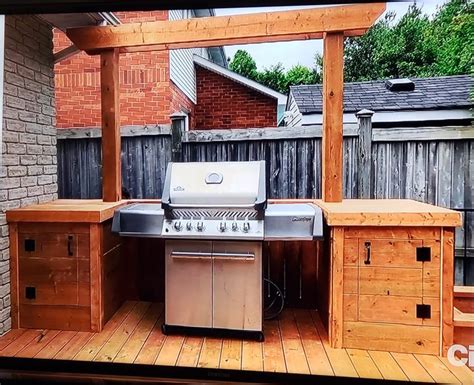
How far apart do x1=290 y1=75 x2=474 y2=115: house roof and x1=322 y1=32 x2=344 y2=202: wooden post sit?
3.93 feet

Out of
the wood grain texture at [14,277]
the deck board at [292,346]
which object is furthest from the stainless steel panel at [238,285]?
the wood grain texture at [14,277]

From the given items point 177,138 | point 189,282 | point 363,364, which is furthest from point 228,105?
point 363,364

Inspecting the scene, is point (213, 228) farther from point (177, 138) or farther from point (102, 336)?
point (177, 138)

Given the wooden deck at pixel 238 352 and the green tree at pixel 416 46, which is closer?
the wooden deck at pixel 238 352

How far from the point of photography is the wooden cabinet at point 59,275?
2.33 meters

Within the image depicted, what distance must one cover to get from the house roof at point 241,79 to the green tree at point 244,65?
57mm

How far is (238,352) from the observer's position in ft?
6.93

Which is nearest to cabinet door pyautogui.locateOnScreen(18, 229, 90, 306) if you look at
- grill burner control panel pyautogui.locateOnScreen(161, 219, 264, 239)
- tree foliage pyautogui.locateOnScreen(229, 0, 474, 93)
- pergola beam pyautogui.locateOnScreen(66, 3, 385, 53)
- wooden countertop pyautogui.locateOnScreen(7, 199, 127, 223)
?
wooden countertop pyautogui.locateOnScreen(7, 199, 127, 223)

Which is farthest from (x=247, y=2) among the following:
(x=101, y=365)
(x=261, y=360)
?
(x=101, y=365)

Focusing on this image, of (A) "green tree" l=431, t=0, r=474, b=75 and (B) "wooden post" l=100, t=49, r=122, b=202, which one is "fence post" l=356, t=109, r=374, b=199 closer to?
(A) "green tree" l=431, t=0, r=474, b=75

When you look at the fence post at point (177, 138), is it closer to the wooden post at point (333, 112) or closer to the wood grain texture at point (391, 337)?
the wooden post at point (333, 112)

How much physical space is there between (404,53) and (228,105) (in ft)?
6.96

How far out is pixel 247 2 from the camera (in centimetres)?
157

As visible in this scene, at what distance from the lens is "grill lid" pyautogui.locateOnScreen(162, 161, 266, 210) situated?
220cm
